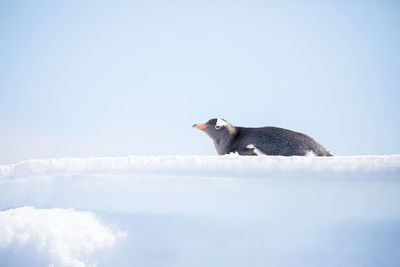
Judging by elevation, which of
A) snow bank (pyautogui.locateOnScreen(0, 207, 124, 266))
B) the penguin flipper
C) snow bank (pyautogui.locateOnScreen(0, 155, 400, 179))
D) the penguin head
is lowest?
snow bank (pyautogui.locateOnScreen(0, 207, 124, 266))

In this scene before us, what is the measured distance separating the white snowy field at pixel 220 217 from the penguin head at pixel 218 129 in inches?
63.7

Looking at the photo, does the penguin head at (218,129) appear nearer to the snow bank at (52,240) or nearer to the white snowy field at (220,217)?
the white snowy field at (220,217)

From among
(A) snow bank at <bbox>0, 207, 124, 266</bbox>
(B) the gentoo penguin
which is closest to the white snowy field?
(A) snow bank at <bbox>0, 207, 124, 266</bbox>

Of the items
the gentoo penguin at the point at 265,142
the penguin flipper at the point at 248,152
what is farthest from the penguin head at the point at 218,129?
the penguin flipper at the point at 248,152

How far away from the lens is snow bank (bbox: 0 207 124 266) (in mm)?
1185

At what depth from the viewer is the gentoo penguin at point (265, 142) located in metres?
2.46

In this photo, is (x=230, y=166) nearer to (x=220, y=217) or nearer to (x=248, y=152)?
(x=220, y=217)

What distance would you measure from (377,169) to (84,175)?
3.62 ft

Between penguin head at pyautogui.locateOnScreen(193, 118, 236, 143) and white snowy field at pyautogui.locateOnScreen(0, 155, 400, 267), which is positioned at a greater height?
penguin head at pyautogui.locateOnScreen(193, 118, 236, 143)

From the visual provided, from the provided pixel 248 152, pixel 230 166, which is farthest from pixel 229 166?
pixel 248 152

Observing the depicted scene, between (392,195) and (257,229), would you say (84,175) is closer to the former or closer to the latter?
(257,229)

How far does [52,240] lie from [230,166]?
669 millimetres

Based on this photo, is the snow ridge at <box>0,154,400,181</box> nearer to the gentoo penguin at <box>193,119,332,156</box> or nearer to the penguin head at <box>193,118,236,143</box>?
the gentoo penguin at <box>193,119,332,156</box>

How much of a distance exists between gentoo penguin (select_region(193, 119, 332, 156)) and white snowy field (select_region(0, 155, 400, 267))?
1088 millimetres
